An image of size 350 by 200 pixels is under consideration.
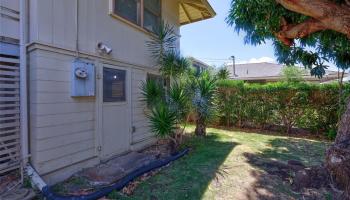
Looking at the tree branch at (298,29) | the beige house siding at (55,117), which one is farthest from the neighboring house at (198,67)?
the beige house siding at (55,117)

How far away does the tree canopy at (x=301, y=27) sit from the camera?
3.92m

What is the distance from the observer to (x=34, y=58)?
3789mm

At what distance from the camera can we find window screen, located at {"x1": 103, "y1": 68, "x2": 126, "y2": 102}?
530cm

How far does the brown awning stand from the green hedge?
9.72 feet

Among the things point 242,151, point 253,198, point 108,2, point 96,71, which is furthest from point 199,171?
point 108,2

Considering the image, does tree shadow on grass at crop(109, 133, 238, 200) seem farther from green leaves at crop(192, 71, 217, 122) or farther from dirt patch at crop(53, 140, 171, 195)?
green leaves at crop(192, 71, 217, 122)

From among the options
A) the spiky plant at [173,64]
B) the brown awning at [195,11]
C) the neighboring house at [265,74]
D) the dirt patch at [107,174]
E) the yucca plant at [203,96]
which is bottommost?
the dirt patch at [107,174]

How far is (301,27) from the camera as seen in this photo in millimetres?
4570

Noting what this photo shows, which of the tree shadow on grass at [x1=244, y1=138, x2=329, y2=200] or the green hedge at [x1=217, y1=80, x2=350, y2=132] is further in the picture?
the green hedge at [x1=217, y1=80, x2=350, y2=132]

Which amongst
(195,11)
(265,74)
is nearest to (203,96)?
(195,11)

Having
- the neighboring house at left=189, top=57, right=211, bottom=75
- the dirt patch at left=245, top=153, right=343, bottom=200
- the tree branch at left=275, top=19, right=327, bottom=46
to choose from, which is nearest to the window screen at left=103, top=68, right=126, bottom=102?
the neighboring house at left=189, top=57, right=211, bottom=75

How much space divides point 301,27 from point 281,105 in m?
5.18

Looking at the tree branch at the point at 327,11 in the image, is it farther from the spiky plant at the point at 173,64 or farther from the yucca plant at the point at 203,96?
the spiky plant at the point at 173,64

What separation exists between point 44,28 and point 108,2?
1919 millimetres
